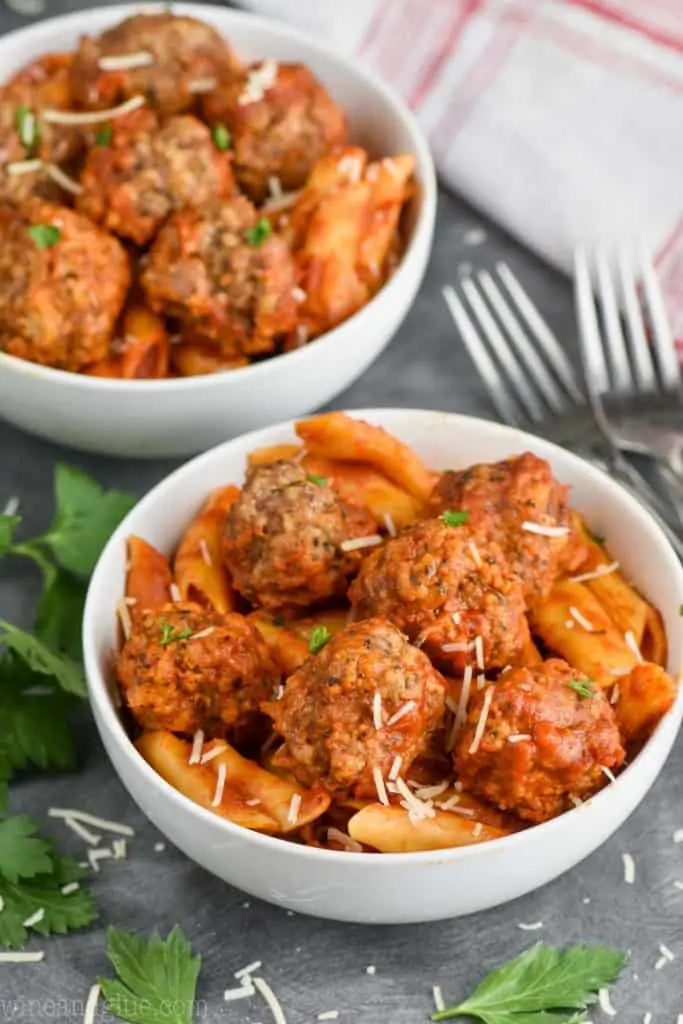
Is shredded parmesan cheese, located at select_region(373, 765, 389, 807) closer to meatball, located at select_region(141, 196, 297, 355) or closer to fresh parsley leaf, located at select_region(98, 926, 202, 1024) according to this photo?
fresh parsley leaf, located at select_region(98, 926, 202, 1024)

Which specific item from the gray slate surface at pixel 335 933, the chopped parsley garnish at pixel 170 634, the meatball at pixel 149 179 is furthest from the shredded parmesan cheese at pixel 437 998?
the meatball at pixel 149 179

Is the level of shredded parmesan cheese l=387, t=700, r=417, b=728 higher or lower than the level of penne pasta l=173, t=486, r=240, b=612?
higher

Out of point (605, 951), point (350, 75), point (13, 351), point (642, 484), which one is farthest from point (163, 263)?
point (605, 951)

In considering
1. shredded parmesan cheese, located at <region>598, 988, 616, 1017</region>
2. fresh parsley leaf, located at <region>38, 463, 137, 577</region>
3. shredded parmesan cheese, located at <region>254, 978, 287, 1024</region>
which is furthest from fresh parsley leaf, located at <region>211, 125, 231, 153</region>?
shredded parmesan cheese, located at <region>598, 988, 616, 1017</region>

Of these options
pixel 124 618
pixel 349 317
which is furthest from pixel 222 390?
pixel 124 618

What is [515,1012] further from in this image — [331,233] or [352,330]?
[331,233]

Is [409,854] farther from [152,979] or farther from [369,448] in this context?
[369,448]
